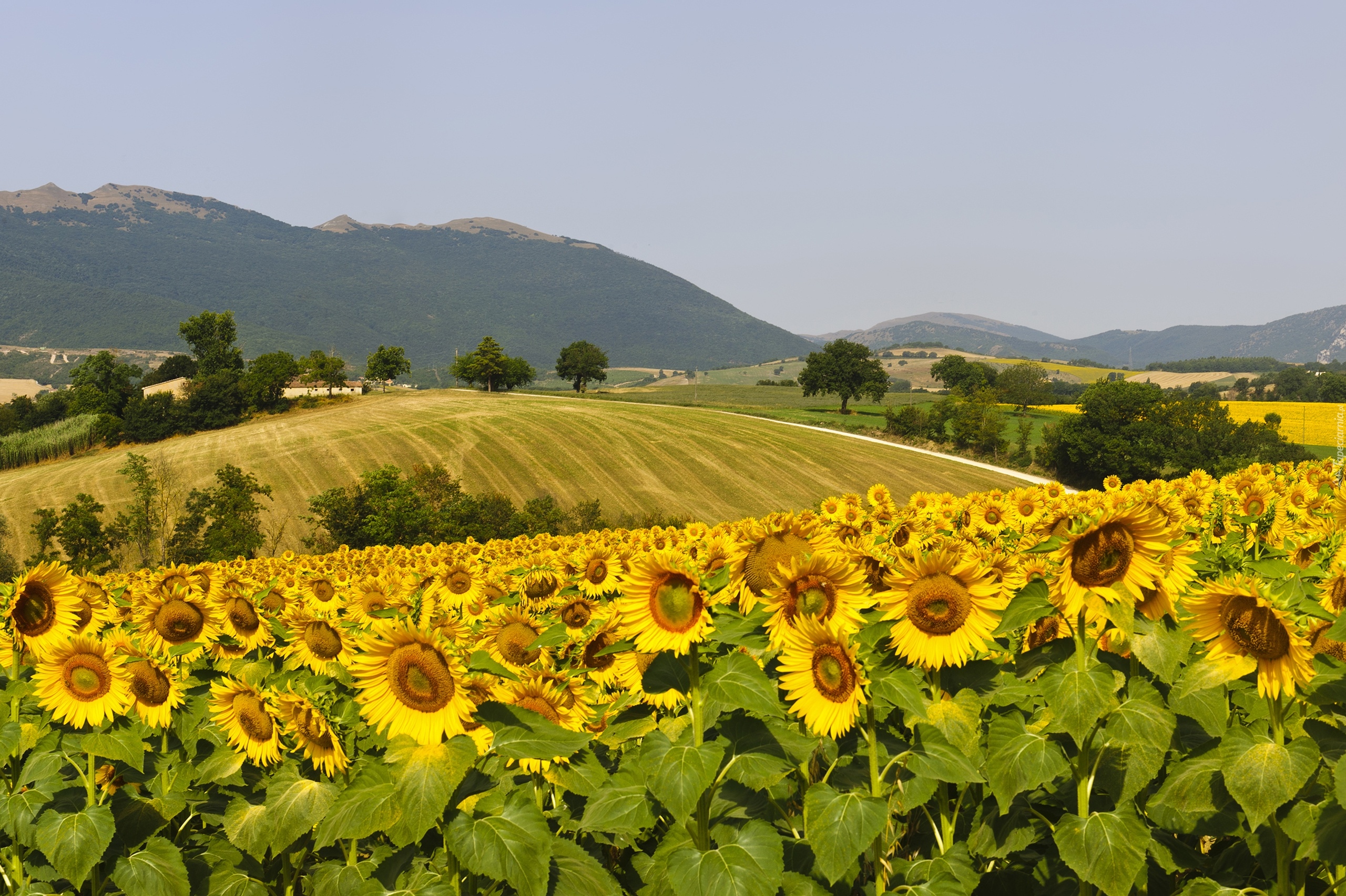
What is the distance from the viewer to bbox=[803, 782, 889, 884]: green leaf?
282 cm

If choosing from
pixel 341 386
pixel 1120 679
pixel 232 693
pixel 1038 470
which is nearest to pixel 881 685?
pixel 1120 679

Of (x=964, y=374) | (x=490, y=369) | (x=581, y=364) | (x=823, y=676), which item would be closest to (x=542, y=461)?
(x=490, y=369)

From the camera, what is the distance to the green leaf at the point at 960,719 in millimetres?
3182

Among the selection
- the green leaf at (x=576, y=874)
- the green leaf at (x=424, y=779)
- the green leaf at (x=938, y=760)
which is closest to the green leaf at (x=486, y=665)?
the green leaf at (x=424, y=779)

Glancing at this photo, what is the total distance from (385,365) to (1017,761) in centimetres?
15118

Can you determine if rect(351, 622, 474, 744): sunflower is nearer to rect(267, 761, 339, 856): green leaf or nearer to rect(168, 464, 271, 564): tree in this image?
rect(267, 761, 339, 856): green leaf

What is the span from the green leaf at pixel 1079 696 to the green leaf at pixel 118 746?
13.5 ft

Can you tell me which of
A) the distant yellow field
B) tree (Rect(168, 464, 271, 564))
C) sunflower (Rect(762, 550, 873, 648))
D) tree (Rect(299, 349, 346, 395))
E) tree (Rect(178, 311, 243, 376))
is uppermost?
tree (Rect(178, 311, 243, 376))

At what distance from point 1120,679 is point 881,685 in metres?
0.92

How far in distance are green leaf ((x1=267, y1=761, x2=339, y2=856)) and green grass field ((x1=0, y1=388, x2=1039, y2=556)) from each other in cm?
5701

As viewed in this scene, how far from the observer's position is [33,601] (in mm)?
4438

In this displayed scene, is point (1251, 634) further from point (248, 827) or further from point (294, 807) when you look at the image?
point (248, 827)

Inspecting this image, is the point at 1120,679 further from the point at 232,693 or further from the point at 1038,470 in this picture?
the point at 1038,470

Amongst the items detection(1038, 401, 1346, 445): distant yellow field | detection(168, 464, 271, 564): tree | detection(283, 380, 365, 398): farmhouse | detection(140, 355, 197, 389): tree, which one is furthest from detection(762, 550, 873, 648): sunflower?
detection(140, 355, 197, 389): tree
